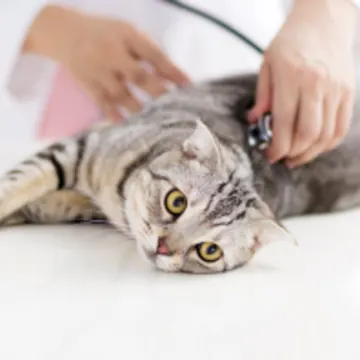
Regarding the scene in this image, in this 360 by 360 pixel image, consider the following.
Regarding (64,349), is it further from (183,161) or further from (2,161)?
(2,161)

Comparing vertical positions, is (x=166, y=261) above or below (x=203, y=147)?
below

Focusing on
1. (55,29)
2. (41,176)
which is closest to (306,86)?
(41,176)

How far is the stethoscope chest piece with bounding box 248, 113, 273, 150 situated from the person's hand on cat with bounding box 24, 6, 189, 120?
46cm

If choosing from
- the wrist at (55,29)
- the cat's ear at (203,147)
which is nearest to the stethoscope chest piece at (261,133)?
A: the cat's ear at (203,147)

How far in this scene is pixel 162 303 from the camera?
0.67m

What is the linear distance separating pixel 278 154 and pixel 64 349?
47 cm

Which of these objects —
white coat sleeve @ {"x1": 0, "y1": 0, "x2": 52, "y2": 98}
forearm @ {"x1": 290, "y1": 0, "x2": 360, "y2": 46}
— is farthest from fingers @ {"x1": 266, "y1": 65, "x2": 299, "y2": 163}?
white coat sleeve @ {"x1": 0, "y1": 0, "x2": 52, "y2": 98}

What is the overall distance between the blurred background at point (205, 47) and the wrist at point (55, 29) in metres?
0.07

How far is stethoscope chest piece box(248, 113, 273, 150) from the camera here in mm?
933

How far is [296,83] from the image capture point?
0.88 meters

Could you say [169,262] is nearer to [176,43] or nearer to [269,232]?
[269,232]

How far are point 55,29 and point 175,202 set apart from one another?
718 mm

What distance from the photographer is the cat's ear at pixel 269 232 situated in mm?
787

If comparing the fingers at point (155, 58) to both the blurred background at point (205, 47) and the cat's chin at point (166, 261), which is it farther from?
the cat's chin at point (166, 261)
